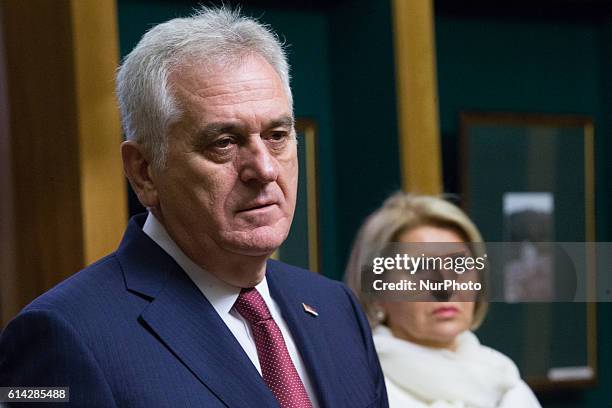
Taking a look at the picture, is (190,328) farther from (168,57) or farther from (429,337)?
(429,337)

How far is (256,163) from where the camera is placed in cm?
156

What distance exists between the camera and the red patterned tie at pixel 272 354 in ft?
5.33

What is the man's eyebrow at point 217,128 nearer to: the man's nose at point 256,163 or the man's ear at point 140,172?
the man's nose at point 256,163

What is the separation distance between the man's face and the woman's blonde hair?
2.73 ft

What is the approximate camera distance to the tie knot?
166cm

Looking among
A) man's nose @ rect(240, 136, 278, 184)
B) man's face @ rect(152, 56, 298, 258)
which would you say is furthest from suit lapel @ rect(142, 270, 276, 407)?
man's nose @ rect(240, 136, 278, 184)

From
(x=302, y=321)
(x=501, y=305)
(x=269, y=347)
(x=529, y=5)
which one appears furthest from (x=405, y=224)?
(x=529, y=5)

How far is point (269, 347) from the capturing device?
1653 millimetres

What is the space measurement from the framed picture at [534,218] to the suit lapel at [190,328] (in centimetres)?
185

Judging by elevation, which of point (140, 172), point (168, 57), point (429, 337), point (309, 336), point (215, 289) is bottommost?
point (429, 337)

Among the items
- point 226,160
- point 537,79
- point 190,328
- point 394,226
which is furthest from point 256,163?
point 537,79

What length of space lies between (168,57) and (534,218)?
2.18 m

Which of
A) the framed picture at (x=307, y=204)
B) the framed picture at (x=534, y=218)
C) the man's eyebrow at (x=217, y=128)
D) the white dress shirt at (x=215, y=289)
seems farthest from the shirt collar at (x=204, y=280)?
the framed picture at (x=534, y=218)

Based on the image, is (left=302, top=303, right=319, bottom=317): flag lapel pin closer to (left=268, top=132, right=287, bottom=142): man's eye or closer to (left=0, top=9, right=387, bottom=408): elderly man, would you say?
(left=0, top=9, right=387, bottom=408): elderly man
